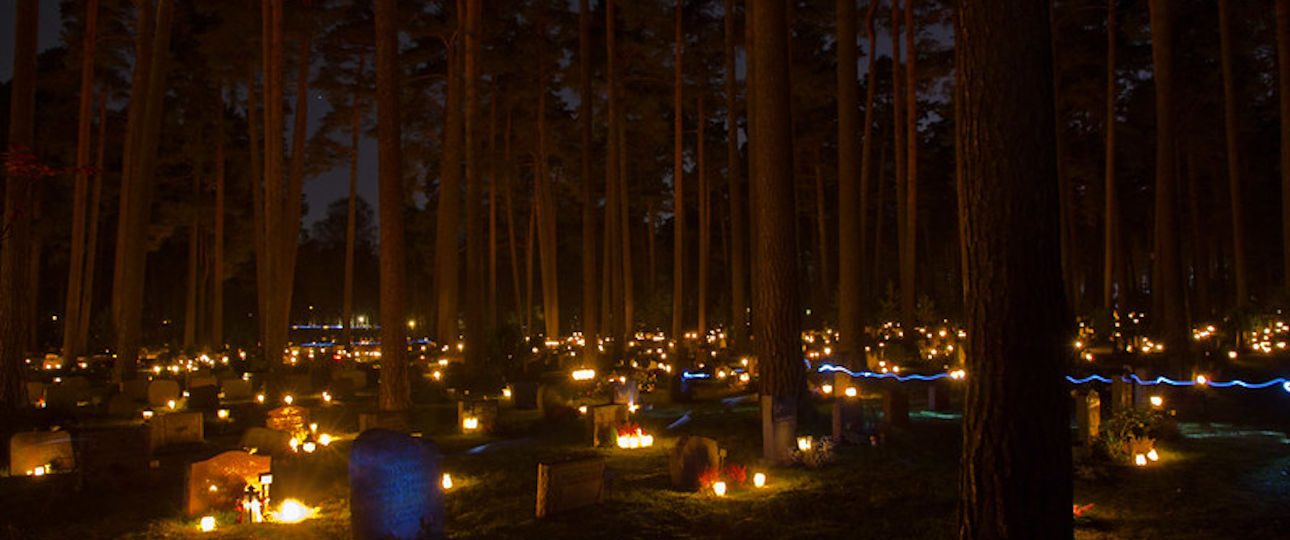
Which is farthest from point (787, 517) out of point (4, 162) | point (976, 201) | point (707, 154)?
point (707, 154)

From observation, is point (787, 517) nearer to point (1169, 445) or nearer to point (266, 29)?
point (1169, 445)

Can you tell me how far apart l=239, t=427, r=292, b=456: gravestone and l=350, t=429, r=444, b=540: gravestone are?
4.49 m

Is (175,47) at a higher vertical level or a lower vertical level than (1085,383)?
higher

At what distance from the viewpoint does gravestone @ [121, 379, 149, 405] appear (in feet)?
63.3

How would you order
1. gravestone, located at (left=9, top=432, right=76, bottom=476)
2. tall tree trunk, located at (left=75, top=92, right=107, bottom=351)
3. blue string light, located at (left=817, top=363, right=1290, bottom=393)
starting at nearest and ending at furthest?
1. gravestone, located at (left=9, top=432, right=76, bottom=476)
2. blue string light, located at (left=817, top=363, right=1290, bottom=393)
3. tall tree trunk, located at (left=75, top=92, right=107, bottom=351)

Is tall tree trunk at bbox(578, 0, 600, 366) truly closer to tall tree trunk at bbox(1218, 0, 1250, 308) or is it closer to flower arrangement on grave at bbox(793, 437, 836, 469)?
flower arrangement on grave at bbox(793, 437, 836, 469)

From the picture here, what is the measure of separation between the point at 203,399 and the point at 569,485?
13.0 m

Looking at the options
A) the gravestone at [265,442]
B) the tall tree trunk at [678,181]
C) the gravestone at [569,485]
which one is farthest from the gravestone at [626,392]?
the tall tree trunk at [678,181]

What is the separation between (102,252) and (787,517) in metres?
49.7

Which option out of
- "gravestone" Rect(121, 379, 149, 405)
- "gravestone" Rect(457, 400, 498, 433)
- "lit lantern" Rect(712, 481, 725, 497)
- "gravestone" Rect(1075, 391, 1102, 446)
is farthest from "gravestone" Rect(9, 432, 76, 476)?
"gravestone" Rect(1075, 391, 1102, 446)

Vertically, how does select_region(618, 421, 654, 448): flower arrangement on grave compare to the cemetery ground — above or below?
above

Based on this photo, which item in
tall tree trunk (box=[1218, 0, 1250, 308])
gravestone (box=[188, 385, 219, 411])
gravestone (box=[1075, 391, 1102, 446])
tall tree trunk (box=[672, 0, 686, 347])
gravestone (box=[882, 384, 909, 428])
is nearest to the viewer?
gravestone (box=[1075, 391, 1102, 446])

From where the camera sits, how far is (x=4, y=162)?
13.4m

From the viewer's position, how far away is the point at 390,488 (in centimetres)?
785
